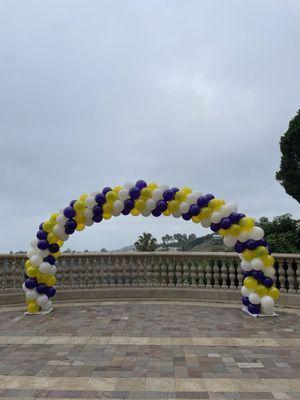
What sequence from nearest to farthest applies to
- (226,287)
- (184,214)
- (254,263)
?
(254,263) < (184,214) < (226,287)

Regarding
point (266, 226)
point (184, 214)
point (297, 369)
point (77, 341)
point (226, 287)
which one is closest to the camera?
point (297, 369)

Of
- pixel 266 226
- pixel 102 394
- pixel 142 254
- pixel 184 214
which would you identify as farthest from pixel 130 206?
pixel 266 226

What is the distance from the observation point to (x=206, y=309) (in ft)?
30.7

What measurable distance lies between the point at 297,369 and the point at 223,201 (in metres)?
4.28

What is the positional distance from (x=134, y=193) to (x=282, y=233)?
13.7 m

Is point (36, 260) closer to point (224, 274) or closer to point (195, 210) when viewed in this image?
point (195, 210)

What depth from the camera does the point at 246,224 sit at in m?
8.53

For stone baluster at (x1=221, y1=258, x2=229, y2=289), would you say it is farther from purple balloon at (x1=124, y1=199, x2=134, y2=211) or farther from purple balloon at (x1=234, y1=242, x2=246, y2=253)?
purple balloon at (x1=124, y1=199, x2=134, y2=211)

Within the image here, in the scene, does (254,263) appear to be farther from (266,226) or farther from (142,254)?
(266,226)

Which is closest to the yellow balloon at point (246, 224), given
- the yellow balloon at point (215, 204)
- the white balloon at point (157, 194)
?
the yellow balloon at point (215, 204)

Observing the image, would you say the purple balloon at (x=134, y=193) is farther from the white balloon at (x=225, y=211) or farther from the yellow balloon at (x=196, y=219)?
the white balloon at (x=225, y=211)

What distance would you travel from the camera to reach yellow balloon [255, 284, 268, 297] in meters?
8.45

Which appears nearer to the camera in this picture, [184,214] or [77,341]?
[77,341]

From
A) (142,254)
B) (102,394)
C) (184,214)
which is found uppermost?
(184,214)
